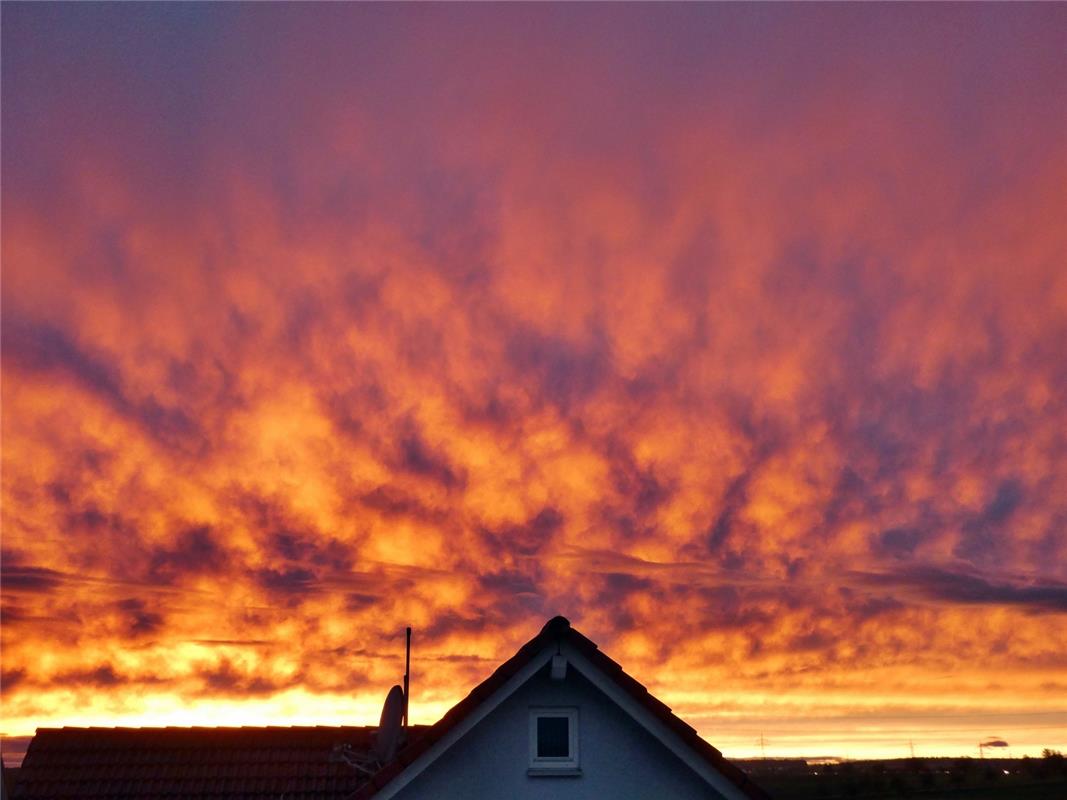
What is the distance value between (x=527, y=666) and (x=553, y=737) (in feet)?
5.29

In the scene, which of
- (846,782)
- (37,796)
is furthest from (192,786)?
(846,782)

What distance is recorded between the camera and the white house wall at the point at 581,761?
1694 cm

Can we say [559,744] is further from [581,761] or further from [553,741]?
[581,761]

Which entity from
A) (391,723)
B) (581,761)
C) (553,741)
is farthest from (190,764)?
(581,761)

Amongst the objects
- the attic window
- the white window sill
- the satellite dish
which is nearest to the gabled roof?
the attic window

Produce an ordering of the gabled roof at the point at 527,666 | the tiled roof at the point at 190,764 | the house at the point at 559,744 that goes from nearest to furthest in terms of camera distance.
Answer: the gabled roof at the point at 527,666 → the house at the point at 559,744 → the tiled roof at the point at 190,764

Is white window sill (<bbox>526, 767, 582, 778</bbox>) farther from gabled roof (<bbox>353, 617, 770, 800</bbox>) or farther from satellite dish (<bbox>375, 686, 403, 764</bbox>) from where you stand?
satellite dish (<bbox>375, 686, 403, 764</bbox>)

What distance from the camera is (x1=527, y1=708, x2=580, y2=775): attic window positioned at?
17094 mm

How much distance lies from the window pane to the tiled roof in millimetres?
8149

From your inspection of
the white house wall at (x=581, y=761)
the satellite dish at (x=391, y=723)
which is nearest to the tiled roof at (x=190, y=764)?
the satellite dish at (x=391, y=723)

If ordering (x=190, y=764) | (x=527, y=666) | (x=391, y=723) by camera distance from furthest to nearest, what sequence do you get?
(x=190, y=764) → (x=391, y=723) → (x=527, y=666)

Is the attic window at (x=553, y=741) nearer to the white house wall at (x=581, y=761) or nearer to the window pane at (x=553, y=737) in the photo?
the window pane at (x=553, y=737)

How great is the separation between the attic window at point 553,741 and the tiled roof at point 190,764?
813 centimetres

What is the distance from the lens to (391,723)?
2083 cm
